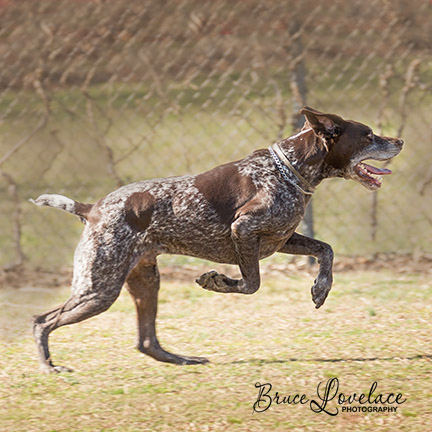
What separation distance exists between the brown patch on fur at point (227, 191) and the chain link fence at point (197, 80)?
2.46m

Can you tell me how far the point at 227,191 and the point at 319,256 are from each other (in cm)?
64

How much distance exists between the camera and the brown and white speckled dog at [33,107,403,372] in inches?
177

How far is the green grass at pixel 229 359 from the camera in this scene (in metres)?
4.00

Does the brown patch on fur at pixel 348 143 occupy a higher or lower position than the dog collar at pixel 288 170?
higher

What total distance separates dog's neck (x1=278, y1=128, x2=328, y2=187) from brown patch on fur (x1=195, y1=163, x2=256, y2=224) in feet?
0.92

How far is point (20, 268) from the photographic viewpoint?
7242 millimetres

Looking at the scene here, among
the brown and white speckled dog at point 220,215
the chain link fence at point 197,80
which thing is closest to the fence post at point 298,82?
the chain link fence at point 197,80

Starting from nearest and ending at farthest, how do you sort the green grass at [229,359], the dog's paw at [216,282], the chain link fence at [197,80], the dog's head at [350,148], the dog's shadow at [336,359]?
the green grass at [229,359], the dog's paw at [216,282], the dog's head at [350,148], the dog's shadow at [336,359], the chain link fence at [197,80]

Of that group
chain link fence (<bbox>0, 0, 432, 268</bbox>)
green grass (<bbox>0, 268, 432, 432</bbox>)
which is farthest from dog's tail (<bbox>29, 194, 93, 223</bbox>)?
chain link fence (<bbox>0, 0, 432, 268</bbox>)

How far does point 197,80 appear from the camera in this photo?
727 cm
